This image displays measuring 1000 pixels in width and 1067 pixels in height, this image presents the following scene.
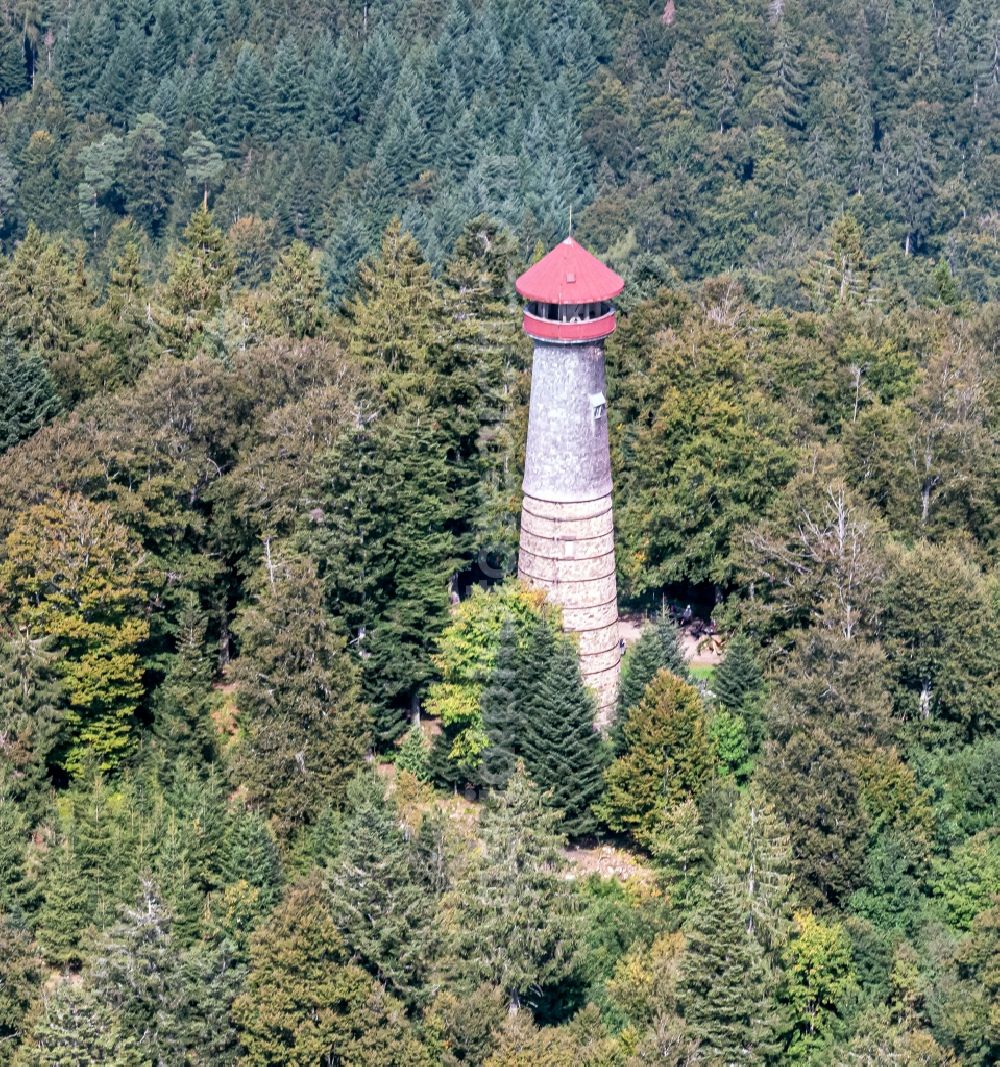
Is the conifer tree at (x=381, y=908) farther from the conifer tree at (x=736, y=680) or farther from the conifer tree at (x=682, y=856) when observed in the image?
the conifer tree at (x=736, y=680)

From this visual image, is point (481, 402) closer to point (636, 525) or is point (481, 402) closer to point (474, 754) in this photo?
point (636, 525)

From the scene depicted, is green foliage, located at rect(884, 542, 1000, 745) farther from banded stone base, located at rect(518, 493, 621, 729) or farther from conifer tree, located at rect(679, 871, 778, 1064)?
conifer tree, located at rect(679, 871, 778, 1064)

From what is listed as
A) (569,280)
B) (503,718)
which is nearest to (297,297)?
(569,280)

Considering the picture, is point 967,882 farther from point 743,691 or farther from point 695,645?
point 695,645

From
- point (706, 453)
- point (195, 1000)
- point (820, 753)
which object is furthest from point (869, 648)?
point (195, 1000)

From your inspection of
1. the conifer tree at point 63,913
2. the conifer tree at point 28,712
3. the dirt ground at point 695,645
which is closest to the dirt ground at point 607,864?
the dirt ground at point 695,645

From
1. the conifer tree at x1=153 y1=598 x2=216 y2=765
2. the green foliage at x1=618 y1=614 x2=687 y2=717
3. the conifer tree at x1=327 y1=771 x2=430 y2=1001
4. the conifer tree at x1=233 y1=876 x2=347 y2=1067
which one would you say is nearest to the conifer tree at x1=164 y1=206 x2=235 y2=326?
the conifer tree at x1=153 y1=598 x2=216 y2=765
